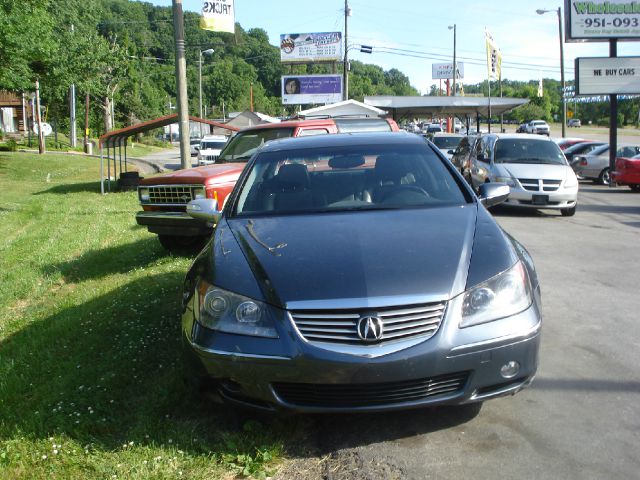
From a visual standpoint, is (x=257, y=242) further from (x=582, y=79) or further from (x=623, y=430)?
(x=582, y=79)

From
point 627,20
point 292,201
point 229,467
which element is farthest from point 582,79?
point 229,467

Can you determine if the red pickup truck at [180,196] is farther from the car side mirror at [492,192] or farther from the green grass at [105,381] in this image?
the car side mirror at [492,192]

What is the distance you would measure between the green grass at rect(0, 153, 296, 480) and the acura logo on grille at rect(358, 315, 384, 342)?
31.6 inches

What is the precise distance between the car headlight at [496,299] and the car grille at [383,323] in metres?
0.16

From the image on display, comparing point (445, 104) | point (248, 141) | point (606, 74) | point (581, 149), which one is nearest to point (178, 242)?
point (248, 141)

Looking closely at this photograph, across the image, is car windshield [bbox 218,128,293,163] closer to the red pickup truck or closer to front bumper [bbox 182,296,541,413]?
the red pickup truck

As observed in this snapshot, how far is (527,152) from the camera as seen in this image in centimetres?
1389

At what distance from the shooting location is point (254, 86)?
116m

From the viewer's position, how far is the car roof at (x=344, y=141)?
16.7 feet

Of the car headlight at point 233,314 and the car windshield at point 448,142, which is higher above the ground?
the car windshield at point 448,142

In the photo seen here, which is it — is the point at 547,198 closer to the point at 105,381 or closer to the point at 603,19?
the point at 105,381

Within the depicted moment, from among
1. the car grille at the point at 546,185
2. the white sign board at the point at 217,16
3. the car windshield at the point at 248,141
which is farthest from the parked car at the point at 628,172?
the car windshield at the point at 248,141

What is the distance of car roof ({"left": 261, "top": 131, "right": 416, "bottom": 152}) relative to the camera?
5.10 meters

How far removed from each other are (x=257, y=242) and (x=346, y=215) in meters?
0.68
